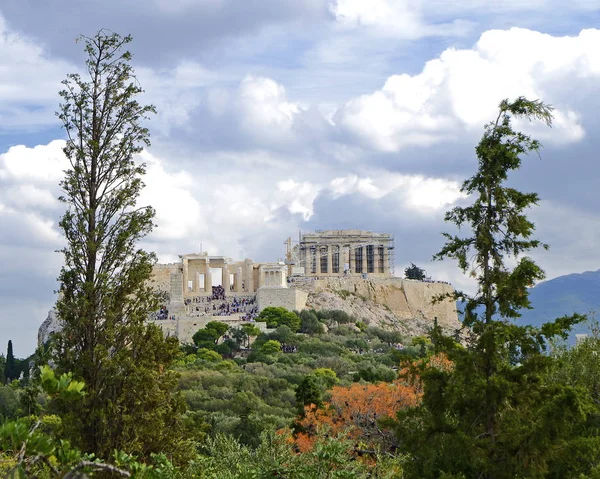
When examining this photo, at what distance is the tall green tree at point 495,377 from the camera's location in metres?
11.0

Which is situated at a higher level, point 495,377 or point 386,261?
point 386,261

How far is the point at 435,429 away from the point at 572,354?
6.02 m

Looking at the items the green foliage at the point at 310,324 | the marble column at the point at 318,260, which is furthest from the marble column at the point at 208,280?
the marble column at the point at 318,260

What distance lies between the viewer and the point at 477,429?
1166 cm

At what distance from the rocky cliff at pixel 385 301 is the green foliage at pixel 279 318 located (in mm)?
6433

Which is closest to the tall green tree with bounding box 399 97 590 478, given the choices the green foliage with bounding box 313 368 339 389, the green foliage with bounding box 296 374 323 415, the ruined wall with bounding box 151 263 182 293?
the green foliage with bounding box 296 374 323 415

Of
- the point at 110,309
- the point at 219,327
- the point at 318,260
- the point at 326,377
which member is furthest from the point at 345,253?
the point at 110,309

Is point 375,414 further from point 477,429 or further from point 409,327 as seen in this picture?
point 409,327

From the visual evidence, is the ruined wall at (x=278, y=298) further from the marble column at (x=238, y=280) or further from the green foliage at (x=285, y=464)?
the green foliage at (x=285, y=464)

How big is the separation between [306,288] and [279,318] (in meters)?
9.90

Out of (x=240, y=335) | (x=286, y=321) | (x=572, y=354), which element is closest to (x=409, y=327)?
(x=286, y=321)

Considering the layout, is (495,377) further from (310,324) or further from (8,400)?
(310,324)

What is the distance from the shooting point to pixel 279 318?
5797cm

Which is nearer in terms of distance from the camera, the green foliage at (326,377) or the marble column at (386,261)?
the green foliage at (326,377)
